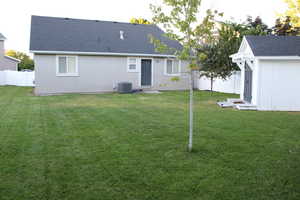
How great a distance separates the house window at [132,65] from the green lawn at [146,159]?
10760 mm

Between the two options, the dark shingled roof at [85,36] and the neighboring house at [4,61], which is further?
the neighboring house at [4,61]

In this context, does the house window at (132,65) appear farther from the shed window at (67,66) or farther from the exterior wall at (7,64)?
the exterior wall at (7,64)

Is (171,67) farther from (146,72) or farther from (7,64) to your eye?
(7,64)

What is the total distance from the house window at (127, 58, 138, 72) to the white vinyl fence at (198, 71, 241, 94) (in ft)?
16.3

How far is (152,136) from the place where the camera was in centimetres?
652

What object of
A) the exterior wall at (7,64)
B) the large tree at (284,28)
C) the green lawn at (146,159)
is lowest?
the green lawn at (146,159)

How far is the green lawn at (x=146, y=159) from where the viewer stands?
145 inches

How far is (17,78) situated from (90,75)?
11475 millimetres

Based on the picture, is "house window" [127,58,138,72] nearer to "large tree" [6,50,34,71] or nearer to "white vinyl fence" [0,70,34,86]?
"white vinyl fence" [0,70,34,86]

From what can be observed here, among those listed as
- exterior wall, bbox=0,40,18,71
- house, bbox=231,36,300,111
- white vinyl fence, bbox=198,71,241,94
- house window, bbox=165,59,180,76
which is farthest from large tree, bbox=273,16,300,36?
exterior wall, bbox=0,40,18,71

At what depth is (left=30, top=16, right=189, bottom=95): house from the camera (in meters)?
16.8

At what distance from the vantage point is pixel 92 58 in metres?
17.8

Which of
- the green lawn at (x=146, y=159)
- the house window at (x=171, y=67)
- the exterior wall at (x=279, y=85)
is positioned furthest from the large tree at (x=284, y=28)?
the green lawn at (x=146, y=159)

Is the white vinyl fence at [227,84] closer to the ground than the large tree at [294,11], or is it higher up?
closer to the ground
